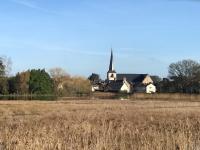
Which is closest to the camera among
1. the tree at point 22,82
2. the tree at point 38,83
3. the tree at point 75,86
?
the tree at point 22,82

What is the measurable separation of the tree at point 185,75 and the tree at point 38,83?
39817mm

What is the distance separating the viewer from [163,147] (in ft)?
45.7

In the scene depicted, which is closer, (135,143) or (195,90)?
(135,143)

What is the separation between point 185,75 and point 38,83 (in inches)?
1862

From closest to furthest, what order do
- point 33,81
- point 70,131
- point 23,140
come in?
point 23,140 < point 70,131 < point 33,81

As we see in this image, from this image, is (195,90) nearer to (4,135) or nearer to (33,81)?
(33,81)

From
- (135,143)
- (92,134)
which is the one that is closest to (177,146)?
(135,143)

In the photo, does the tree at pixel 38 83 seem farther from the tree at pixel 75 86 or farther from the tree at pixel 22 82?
the tree at pixel 75 86

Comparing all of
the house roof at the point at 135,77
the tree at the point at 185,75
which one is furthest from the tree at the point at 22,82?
the house roof at the point at 135,77

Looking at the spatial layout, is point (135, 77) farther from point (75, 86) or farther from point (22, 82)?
point (22, 82)

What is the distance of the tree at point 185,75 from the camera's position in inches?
5202

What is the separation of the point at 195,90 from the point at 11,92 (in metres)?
47.6

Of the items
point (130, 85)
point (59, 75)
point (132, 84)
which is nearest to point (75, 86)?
point (59, 75)

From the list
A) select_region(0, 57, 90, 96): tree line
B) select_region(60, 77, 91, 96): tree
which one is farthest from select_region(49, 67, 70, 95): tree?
select_region(0, 57, 90, 96): tree line
